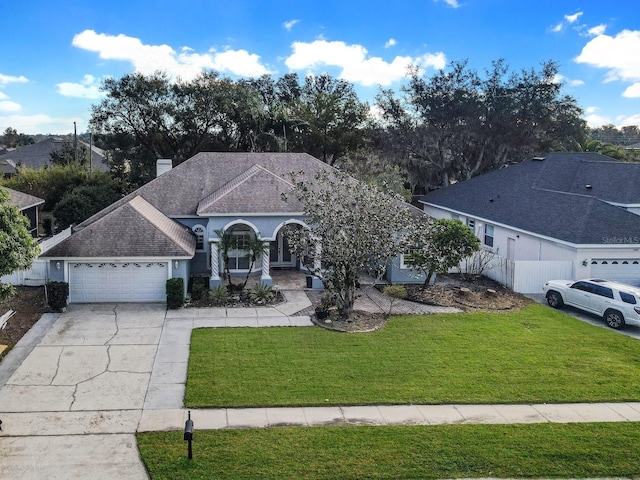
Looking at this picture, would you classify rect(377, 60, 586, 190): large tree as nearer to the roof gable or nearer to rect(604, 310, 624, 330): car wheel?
the roof gable

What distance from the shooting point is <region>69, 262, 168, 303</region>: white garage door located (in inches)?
789

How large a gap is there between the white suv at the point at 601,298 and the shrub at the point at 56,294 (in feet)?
56.8

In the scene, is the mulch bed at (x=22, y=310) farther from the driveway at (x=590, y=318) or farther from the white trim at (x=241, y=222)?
the driveway at (x=590, y=318)

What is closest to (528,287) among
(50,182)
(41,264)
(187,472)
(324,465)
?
(324,465)

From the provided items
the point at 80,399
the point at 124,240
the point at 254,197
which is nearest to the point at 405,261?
the point at 254,197

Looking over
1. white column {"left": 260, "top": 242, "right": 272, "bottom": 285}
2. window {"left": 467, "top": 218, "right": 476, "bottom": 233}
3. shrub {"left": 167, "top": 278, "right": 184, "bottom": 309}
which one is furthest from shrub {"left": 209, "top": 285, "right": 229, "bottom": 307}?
window {"left": 467, "top": 218, "right": 476, "bottom": 233}

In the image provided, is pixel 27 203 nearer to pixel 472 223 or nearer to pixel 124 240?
pixel 124 240

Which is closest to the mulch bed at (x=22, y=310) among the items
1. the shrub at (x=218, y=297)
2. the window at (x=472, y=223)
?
the shrub at (x=218, y=297)

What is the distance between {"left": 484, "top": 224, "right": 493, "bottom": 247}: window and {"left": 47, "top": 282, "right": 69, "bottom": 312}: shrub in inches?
757

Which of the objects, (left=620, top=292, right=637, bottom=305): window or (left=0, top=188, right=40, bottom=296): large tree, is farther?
(left=620, top=292, right=637, bottom=305): window

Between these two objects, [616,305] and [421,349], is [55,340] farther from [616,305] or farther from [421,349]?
[616,305]

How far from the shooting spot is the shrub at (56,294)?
18797 millimetres

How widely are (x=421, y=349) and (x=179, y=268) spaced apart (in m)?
9.52

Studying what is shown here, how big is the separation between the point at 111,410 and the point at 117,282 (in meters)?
9.11
